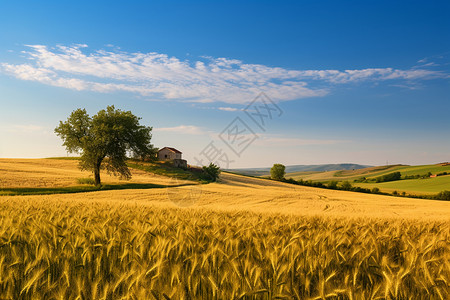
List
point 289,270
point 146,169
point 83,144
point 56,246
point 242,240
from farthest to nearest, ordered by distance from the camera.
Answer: point 146,169
point 83,144
point 242,240
point 56,246
point 289,270

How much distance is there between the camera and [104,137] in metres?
34.2

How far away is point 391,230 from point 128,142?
35163mm

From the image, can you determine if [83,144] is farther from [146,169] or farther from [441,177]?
[441,177]

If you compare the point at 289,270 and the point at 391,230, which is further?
the point at 391,230

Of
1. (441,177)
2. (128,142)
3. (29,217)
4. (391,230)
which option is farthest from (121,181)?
(441,177)

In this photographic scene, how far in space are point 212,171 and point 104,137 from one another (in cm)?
2617

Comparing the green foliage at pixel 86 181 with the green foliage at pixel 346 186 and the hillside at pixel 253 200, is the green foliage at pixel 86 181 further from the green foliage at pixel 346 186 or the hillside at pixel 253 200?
the green foliage at pixel 346 186

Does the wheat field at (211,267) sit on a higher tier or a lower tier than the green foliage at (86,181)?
higher

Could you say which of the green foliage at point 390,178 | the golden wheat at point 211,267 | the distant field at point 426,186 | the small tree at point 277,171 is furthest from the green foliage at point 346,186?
the golden wheat at point 211,267

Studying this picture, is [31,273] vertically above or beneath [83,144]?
beneath

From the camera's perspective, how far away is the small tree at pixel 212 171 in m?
56.3

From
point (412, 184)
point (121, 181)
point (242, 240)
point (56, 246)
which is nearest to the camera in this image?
point (56, 246)

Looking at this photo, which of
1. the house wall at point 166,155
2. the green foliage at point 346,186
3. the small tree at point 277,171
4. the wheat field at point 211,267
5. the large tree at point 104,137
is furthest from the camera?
the small tree at point 277,171

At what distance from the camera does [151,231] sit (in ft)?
14.5
